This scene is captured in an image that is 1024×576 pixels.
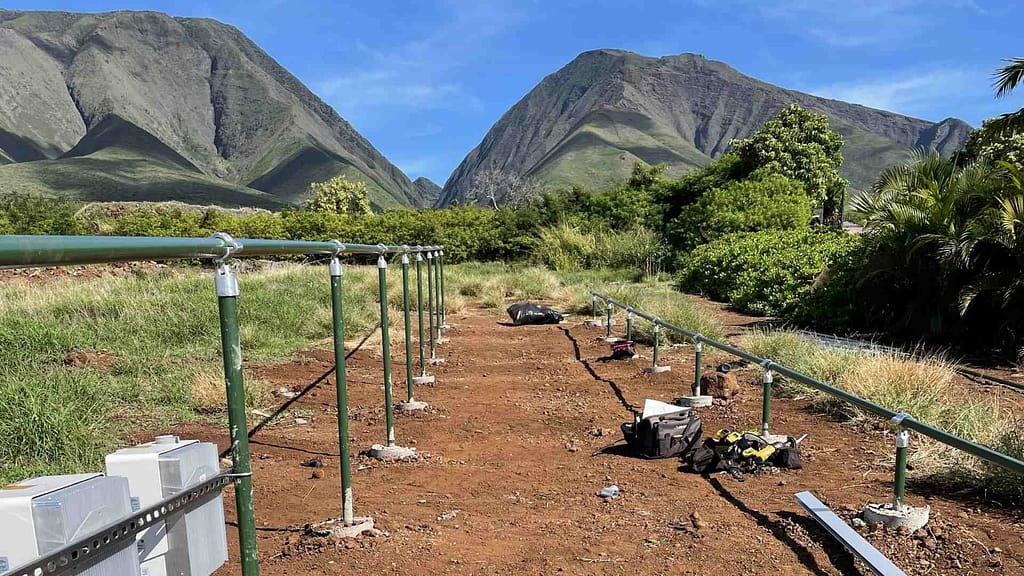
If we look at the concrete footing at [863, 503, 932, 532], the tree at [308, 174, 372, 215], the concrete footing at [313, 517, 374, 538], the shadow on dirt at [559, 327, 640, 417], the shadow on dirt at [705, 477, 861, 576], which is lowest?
the shadow on dirt at [559, 327, 640, 417]

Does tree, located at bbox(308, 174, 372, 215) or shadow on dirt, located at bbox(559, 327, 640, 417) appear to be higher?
tree, located at bbox(308, 174, 372, 215)

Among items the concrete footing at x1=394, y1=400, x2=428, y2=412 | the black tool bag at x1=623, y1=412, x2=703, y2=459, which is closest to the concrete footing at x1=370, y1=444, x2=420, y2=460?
the concrete footing at x1=394, y1=400, x2=428, y2=412

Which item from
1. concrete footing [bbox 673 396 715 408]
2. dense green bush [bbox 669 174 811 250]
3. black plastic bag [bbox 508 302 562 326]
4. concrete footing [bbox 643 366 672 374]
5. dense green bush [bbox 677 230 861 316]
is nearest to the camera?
concrete footing [bbox 673 396 715 408]

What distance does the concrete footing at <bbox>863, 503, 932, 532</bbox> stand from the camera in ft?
9.51

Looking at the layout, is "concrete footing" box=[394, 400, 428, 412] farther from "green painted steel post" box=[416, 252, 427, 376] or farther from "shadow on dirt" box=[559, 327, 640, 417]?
"shadow on dirt" box=[559, 327, 640, 417]

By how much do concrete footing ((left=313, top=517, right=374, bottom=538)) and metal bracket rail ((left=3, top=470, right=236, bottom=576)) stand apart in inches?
63.9

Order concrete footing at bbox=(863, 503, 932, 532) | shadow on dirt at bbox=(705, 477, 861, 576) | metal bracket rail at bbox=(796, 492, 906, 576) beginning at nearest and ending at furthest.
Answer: metal bracket rail at bbox=(796, 492, 906, 576) < shadow on dirt at bbox=(705, 477, 861, 576) < concrete footing at bbox=(863, 503, 932, 532)

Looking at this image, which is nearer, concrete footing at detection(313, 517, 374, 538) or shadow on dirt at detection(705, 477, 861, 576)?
shadow on dirt at detection(705, 477, 861, 576)

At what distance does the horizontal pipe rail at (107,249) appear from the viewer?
3.19 feet

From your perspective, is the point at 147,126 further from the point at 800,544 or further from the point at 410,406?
the point at 800,544

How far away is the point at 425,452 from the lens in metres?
4.54

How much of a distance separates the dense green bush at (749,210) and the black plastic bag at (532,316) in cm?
689

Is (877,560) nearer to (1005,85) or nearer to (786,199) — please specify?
(1005,85)

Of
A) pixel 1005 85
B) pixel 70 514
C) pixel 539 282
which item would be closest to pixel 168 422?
pixel 70 514
